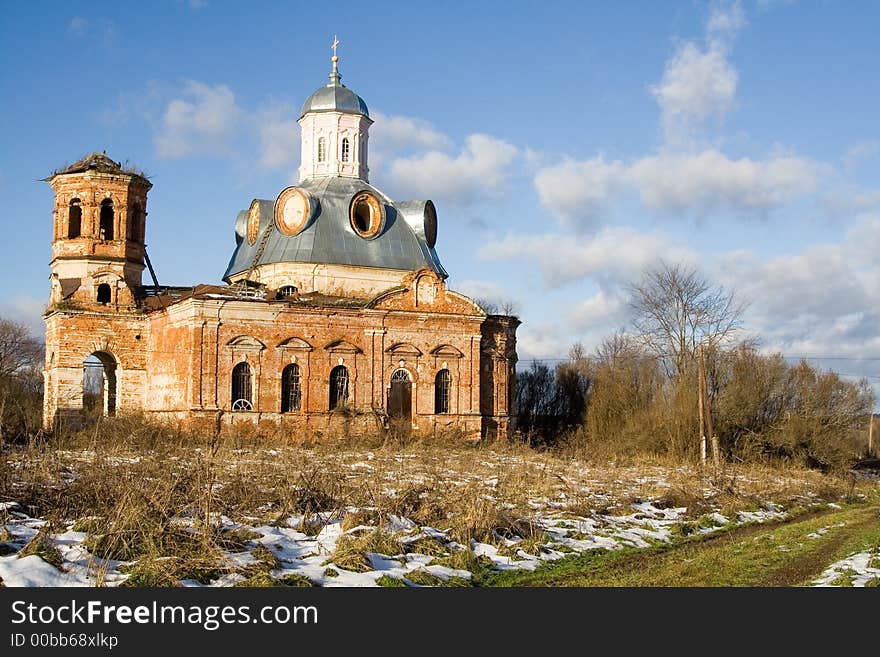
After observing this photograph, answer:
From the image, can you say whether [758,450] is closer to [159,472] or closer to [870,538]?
[870,538]

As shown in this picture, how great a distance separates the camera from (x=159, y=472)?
46.3 feet

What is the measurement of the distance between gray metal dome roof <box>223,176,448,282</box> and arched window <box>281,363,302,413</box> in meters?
4.66

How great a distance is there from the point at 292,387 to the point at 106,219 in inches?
373

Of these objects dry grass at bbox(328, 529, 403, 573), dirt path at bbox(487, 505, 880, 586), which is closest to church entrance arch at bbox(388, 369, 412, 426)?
dirt path at bbox(487, 505, 880, 586)

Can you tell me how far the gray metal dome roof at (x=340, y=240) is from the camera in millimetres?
35406

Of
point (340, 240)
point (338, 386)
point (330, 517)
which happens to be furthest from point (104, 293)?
point (330, 517)

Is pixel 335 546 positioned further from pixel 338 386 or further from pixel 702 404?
pixel 338 386

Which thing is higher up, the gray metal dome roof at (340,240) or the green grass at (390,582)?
the gray metal dome roof at (340,240)

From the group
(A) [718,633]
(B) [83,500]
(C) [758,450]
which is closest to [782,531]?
(A) [718,633]

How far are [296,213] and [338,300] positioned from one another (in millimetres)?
4646

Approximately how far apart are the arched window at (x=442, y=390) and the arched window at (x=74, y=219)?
44.0ft

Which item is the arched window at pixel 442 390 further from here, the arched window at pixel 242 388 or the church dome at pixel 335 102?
the church dome at pixel 335 102

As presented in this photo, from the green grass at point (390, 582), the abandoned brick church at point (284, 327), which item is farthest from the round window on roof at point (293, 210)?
the green grass at point (390, 582)

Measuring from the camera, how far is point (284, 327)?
3195 centimetres
